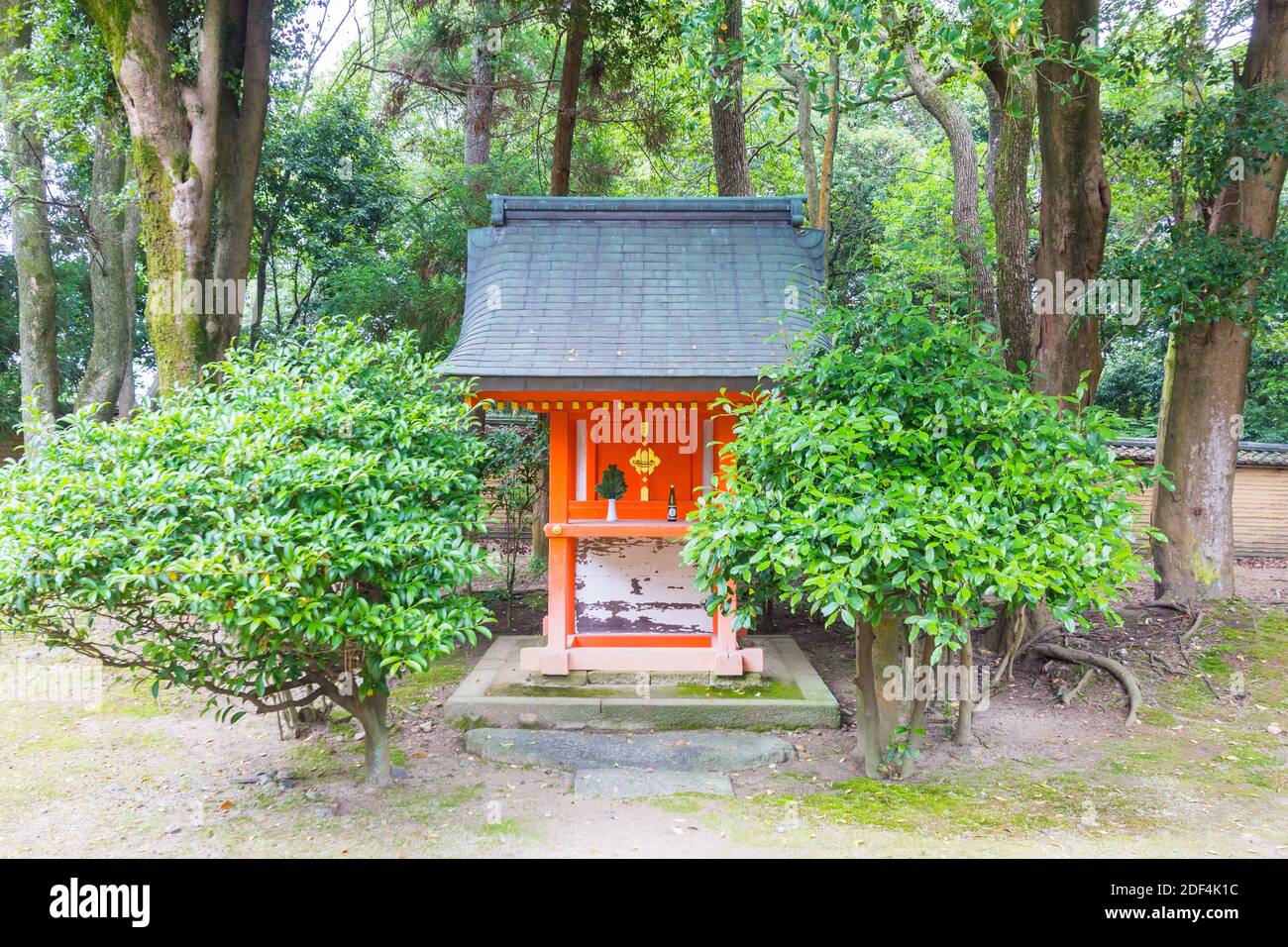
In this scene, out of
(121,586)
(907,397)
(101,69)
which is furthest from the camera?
(101,69)

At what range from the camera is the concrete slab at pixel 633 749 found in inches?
211

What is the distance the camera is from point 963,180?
33.7ft

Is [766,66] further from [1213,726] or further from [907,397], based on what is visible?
[1213,726]

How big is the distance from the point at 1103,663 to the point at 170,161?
9.10 m

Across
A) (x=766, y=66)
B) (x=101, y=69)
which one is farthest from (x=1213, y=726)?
(x=101, y=69)

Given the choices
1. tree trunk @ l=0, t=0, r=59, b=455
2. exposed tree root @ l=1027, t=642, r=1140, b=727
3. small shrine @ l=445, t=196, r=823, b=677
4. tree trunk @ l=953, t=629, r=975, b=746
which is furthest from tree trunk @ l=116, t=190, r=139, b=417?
exposed tree root @ l=1027, t=642, r=1140, b=727

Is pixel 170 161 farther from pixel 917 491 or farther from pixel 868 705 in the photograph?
pixel 868 705

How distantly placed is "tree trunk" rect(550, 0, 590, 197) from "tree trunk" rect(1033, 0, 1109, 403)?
5380 millimetres

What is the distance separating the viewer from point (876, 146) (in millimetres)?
16734

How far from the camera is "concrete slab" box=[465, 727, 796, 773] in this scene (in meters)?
5.37

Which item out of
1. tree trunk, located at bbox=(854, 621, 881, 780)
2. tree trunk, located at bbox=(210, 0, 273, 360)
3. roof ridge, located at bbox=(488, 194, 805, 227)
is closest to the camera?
tree trunk, located at bbox=(854, 621, 881, 780)

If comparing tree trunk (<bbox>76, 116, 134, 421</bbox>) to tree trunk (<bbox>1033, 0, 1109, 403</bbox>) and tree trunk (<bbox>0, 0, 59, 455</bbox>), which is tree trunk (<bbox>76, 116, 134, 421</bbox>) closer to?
tree trunk (<bbox>0, 0, 59, 455</bbox>)

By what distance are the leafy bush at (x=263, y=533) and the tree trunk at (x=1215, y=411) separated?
678 cm

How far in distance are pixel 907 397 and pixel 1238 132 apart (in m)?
4.90
